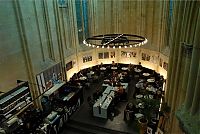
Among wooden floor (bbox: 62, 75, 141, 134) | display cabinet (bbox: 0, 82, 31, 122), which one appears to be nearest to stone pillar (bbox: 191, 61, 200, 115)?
wooden floor (bbox: 62, 75, 141, 134)

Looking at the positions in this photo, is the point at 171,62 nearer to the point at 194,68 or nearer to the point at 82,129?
the point at 194,68

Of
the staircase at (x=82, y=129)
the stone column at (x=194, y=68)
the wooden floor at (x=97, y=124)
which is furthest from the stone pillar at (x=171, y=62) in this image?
the staircase at (x=82, y=129)

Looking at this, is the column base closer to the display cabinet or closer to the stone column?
the stone column

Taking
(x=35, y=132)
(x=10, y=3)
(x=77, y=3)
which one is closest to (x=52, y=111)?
(x=35, y=132)

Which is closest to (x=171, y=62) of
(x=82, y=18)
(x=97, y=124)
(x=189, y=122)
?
(x=189, y=122)

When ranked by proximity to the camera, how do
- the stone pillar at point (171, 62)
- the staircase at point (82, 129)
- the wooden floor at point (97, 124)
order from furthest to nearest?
the staircase at point (82, 129)
the wooden floor at point (97, 124)
the stone pillar at point (171, 62)

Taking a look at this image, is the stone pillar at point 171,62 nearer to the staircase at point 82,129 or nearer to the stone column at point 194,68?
the stone column at point 194,68

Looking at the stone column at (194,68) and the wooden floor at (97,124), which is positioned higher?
the stone column at (194,68)

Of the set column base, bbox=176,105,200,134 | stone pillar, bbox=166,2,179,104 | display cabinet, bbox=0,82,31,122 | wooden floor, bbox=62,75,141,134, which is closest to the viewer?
column base, bbox=176,105,200,134

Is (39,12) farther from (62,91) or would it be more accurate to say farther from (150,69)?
(150,69)

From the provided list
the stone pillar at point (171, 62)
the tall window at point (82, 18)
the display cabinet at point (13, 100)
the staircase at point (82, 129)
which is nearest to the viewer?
the stone pillar at point (171, 62)

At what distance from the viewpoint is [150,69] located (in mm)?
16984

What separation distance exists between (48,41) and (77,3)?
4679 mm

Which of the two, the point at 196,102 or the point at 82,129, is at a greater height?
the point at 196,102
